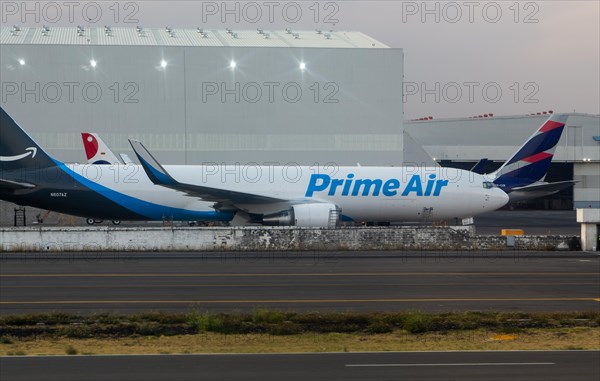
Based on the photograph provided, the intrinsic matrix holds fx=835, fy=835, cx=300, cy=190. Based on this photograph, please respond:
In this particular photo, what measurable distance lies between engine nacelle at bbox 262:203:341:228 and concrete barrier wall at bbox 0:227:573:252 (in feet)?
15.6

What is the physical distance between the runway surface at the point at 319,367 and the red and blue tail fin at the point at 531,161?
35856mm

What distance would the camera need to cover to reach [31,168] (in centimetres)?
4191

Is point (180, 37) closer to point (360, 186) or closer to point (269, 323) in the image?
point (360, 186)

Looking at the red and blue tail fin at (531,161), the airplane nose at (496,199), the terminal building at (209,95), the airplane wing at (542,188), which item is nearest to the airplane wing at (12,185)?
the terminal building at (209,95)

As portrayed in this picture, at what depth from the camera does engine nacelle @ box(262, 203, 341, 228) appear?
40219 mm

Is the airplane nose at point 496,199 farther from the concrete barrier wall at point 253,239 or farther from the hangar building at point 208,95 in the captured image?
the hangar building at point 208,95

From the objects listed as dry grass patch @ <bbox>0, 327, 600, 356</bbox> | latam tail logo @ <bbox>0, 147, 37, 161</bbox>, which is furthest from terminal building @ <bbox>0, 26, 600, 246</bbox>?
dry grass patch @ <bbox>0, 327, 600, 356</bbox>

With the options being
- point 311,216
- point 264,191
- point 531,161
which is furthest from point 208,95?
point 311,216

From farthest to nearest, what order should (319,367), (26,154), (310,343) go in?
(26,154)
(310,343)
(319,367)

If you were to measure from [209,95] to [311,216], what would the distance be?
27538 mm

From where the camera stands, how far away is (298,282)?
23547mm

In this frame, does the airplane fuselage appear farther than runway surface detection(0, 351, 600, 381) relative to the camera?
Yes

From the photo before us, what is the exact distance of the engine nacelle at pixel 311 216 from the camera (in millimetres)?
40219

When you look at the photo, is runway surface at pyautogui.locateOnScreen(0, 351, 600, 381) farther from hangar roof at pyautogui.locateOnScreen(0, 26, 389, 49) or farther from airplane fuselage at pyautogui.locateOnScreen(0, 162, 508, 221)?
hangar roof at pyautogui.locateOnScreen(0, 26, 389, 49)
